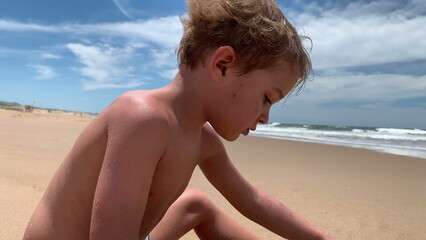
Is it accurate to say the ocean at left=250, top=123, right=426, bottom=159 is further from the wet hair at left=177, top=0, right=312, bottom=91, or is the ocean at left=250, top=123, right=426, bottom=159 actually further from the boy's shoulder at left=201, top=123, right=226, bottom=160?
the wet hair at left=177, top=0, right=312, bottom=91

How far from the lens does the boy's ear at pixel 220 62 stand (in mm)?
1028

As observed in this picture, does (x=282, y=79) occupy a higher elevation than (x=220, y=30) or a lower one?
lower

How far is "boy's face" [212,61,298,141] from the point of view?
107cm

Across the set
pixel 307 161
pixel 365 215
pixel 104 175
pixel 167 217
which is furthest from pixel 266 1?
pixel 307 161

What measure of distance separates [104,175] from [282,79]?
583 millimetres

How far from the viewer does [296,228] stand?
160 centimetres

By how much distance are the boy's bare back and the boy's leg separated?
1.26 ft

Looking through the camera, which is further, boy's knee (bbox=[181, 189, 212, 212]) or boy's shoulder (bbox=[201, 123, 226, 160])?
boy's knee (bbox=[181, 189, 212, 212])

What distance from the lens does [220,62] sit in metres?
1.04

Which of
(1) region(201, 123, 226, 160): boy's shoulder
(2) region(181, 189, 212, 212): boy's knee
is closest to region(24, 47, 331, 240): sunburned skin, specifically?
(1) region(201, 123, 226, 160): boy's shoulder

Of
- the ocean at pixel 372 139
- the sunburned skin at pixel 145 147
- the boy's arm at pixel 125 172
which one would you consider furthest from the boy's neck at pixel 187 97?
the ocean at pixel 372 139

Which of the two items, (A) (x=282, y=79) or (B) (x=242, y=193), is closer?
(A) (x=282, y=79)

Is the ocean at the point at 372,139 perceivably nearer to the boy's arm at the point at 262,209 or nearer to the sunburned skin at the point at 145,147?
the boy's arm at the point at 262,209

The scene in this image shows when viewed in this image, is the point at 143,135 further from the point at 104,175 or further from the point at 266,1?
the point at 266,1
